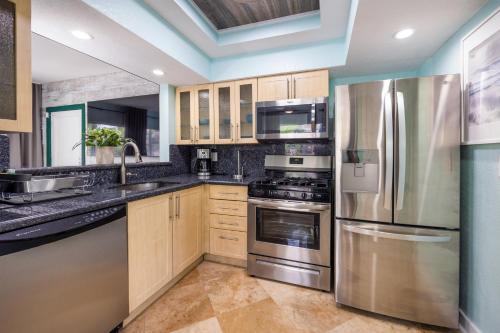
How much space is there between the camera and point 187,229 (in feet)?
7.48

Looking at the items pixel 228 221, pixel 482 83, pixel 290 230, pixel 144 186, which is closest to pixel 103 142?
pixel 144 186

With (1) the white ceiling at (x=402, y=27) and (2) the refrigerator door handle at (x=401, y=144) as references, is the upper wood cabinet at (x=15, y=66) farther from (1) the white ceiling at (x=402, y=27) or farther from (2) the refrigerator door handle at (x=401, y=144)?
(2) the refrigerator door handle at (x=401, y=144)

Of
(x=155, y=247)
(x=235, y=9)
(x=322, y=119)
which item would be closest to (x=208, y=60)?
(x=235, y=9)

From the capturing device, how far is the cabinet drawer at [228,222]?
2439 millimetres

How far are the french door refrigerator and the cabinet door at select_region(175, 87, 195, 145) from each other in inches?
77.5

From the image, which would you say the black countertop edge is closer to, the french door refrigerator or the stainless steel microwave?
the stainless steel microwave

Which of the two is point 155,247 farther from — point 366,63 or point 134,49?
point 366,63

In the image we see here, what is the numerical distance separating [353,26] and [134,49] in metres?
1.78

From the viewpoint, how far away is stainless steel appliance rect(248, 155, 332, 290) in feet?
6.73

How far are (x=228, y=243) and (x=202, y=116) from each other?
1.63 metres

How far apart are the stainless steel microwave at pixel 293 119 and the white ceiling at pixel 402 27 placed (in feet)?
1.86

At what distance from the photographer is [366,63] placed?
92.8 inches

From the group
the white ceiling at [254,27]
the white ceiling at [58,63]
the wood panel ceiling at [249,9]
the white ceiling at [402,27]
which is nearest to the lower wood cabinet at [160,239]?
the white ceiling at [254,27]

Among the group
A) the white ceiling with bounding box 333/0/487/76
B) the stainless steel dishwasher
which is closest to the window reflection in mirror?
the stainless steel dishwasher
